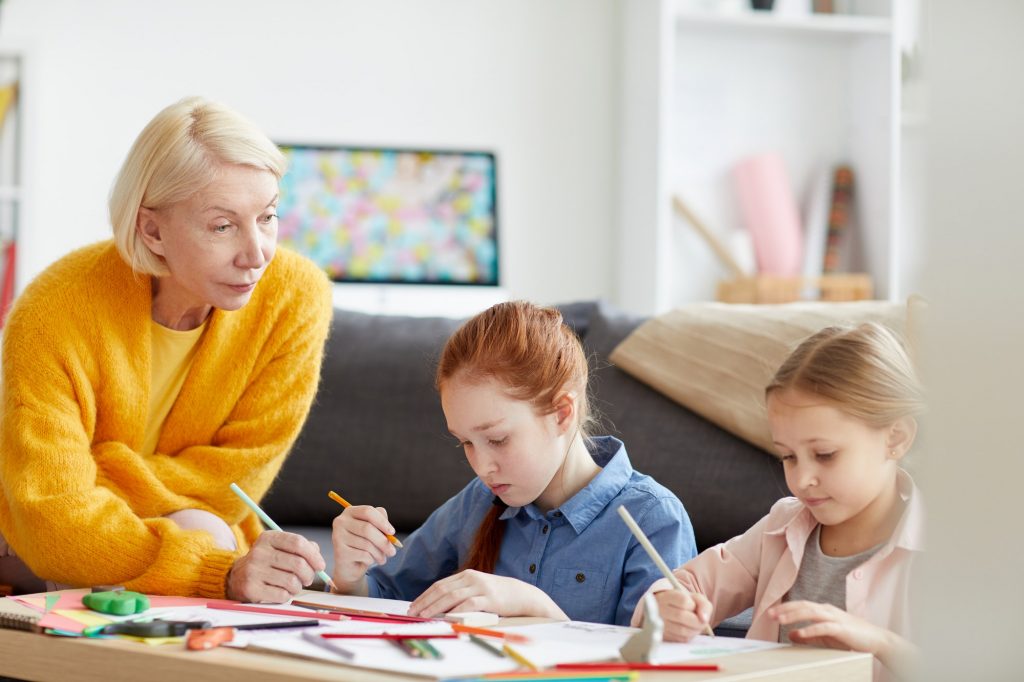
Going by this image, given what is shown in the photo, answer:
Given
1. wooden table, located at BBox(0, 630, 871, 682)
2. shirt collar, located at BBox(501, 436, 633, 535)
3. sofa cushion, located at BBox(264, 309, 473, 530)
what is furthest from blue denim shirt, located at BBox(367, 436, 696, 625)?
sofa cushion, located at BBox(264, 309, 473, 530)

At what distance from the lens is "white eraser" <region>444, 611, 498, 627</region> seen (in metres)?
1.15

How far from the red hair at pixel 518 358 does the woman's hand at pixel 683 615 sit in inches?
14.4

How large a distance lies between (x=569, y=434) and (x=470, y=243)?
98.4 inches

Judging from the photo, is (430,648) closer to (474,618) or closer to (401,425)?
(474,618)

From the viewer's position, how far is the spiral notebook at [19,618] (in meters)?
1.11

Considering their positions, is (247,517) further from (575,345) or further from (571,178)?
(571,178)

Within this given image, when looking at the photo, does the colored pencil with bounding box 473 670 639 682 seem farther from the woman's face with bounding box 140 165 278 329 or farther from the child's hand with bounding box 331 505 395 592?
the woman's face with bounding box 140 165 278 329

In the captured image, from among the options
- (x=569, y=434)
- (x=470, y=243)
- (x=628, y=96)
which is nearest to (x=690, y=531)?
(x=569, y=434)

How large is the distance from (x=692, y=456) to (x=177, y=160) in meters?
0.95

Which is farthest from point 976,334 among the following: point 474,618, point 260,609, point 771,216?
point 771,216

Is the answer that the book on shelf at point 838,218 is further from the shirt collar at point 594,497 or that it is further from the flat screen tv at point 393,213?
the shirt collar at point 594,497

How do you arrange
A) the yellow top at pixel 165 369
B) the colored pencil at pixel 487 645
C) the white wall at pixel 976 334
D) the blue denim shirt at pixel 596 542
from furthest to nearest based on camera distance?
1. the yellow top at pixel 165 369
2. the blue denim shirt at pixel 596 542
3. the colored pencil at pixel 487 645
4. the white wall at pixel 976 334

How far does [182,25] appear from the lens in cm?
388

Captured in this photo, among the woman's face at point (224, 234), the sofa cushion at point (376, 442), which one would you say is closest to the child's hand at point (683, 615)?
the woman's face at point (224, 234)
